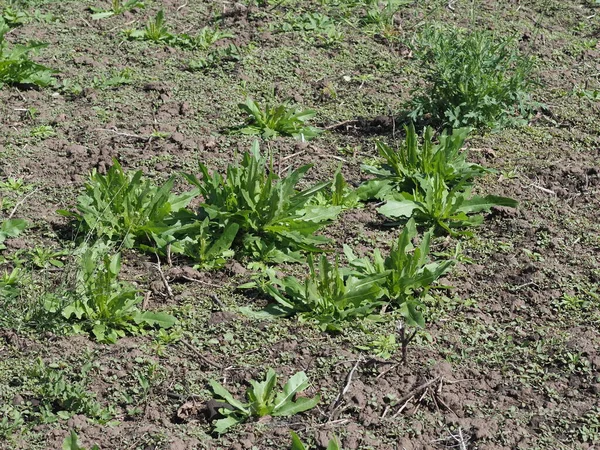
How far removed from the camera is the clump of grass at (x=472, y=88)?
5.30 meters

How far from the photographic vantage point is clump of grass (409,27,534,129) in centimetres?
530

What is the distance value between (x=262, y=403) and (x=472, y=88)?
2568 mm

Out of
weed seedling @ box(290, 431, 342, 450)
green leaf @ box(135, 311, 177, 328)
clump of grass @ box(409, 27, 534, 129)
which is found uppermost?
clump of grass @ box(409, 27, 534, 129)

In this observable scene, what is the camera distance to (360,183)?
5.07 m

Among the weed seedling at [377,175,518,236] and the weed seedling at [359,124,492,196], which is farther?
the weed seedling at [359,124,492,196]

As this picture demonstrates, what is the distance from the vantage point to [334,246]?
4.56 metres

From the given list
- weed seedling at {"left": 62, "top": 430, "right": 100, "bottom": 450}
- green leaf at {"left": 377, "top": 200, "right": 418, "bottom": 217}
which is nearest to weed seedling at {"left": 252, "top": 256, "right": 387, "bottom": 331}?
green leaf at {"left": 377, "top": 200, "right": 418, "bottom": 217}

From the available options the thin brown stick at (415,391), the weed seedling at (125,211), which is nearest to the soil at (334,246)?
the thin brown stick at (415,391)

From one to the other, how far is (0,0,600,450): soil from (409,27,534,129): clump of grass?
15 centimetres

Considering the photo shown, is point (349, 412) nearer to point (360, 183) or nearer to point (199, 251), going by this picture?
point (199, 251)

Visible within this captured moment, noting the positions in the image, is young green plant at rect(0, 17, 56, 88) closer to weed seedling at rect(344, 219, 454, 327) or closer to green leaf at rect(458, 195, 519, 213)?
weed seedling at rect(344, 219, 454, 327)

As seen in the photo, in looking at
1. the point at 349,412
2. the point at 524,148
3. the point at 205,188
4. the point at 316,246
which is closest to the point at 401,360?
the point at 349,412

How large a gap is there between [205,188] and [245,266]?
50 centimetres

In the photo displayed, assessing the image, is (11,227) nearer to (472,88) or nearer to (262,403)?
(262,403)
